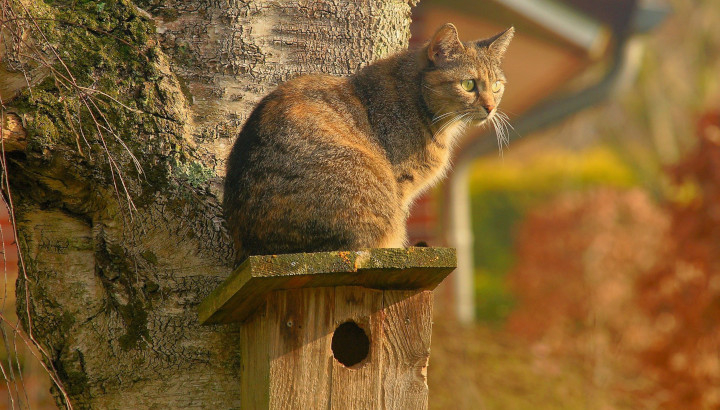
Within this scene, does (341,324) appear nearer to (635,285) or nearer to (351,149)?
(351,149)

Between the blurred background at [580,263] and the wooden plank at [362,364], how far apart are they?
2.62m

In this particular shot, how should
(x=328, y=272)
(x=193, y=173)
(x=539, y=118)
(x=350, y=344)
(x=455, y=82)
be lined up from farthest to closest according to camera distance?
(x=539, y=118), (x=455, y=82), (x=193, y=173), (x=350, y=344), (x=328, y=272)

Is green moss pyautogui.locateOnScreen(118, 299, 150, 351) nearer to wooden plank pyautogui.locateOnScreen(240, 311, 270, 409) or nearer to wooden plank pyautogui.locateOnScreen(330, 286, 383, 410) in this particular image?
wooden plank pyautogui.locateOnScreen(240, 311, 270, 409)

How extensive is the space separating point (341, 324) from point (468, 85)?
115 cm

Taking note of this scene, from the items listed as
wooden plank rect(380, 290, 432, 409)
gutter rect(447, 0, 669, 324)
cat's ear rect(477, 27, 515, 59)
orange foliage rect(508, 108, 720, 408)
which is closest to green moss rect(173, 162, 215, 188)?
wooden plank rect(380, 290, 432, 409)

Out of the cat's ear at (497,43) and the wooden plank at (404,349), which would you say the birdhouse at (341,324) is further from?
the cat's ear at (497,43)

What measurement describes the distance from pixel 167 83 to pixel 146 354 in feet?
3.05

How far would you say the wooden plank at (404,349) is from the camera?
7.76 ft

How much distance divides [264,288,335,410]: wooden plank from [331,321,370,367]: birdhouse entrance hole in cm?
20

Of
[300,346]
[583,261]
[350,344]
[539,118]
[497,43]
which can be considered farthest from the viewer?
[583,261]

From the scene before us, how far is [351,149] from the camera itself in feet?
8.13

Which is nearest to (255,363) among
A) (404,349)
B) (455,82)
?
(404,349)

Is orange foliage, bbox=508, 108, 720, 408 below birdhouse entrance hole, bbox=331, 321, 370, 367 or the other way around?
the other way around

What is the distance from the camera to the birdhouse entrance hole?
2531 mm
